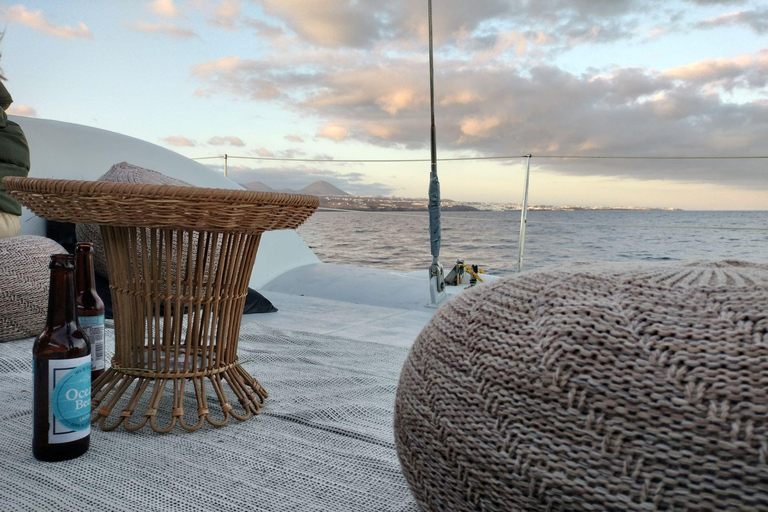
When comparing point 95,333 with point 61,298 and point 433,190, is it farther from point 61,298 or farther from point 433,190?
point 433,190

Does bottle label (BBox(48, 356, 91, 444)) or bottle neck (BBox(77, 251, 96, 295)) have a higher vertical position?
bottle neck (BBox(77, 251, 96, 295))

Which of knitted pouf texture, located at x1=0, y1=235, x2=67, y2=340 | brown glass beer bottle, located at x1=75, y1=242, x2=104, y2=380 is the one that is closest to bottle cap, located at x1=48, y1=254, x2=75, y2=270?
brown glass beer bottle, located at x1=75, y1=242, x2=104, y2=380

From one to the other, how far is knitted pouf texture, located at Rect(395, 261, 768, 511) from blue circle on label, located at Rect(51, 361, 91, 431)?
2.08ft

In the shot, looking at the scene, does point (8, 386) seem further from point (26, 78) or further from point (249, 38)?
point (249, 38)

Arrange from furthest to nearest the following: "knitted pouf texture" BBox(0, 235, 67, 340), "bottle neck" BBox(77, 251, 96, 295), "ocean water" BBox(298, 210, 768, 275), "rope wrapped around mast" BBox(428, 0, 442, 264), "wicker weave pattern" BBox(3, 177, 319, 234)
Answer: "ocean water" BBox(298, 210, 768, 275) < "rope wrapped around mast" BBox(428, 0, 442, 264) < "knitted pouf texture" BBox(0, 235, 67, 340) < "bottle neck" BBox(77, 251, 96, 295) < "wicker weave pattern" BBox(3, 177, 319, 234)

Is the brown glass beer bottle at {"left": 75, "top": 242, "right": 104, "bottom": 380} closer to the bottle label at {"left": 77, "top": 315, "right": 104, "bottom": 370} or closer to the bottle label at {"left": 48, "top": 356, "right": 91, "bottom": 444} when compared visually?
the bottle label at {"left": 77, "top": 315, "right": 104, "bottom": 370}

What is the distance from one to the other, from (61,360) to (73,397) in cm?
7

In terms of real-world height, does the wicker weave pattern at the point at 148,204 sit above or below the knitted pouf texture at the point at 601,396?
above

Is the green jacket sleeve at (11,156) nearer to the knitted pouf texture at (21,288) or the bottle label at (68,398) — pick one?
the knitted pouf texture at (21,288)

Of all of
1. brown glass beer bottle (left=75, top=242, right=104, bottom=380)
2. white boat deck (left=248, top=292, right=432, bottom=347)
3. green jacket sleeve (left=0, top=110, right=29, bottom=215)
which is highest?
green jacket sleeve (left=0, top=110, right=29, bottom=215)

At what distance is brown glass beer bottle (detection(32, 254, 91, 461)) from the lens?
969mm

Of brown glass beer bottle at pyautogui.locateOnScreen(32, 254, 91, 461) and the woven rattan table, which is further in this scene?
the woven rattan table

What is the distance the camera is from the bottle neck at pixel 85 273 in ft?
4.26

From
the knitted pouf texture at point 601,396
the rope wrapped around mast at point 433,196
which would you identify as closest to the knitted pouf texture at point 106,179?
the rope wrapped around mast at point 433,196
